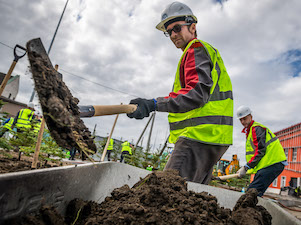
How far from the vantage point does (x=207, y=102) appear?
2.08 metres

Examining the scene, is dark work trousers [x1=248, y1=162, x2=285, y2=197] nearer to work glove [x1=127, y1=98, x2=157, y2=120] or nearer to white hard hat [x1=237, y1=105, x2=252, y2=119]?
white hard hat [x1=237, y1=105, x2=252, y2=119]

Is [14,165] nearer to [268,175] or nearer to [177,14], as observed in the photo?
[177,14]

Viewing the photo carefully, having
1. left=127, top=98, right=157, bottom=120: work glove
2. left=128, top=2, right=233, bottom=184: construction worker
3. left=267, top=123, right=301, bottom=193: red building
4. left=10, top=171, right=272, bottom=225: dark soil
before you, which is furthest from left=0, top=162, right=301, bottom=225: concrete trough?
left=267, top=123, right=301, bottom=193: red building

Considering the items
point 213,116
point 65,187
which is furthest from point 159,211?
point 213,116

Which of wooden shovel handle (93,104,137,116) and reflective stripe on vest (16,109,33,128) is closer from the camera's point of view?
wooden shovel handle (93,104,137,116)

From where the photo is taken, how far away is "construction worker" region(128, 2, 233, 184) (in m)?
1.91

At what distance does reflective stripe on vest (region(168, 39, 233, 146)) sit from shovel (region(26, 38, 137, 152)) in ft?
3.76

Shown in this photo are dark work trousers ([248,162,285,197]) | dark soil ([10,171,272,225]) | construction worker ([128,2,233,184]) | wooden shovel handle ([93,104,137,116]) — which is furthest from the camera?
dark work trousers ([248,162,285,197])

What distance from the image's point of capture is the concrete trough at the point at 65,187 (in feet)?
3.04

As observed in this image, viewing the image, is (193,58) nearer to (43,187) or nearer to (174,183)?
(174,183)

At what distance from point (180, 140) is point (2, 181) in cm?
152

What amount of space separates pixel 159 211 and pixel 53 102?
0.81 meters

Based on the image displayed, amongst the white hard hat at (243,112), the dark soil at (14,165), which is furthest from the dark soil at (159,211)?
the white hard hat at (243,112)

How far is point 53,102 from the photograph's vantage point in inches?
40.3
